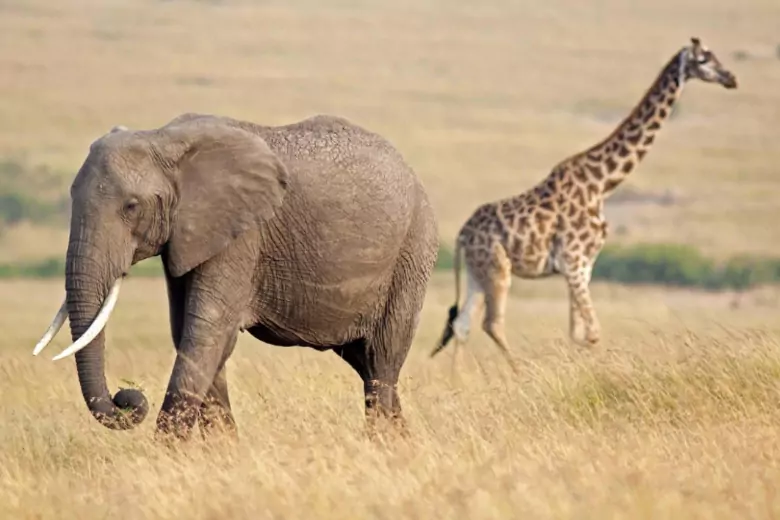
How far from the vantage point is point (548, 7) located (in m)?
97.1

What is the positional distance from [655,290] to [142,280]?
8.93 metres

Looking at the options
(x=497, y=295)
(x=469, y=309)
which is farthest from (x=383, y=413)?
(x=469, y=309)

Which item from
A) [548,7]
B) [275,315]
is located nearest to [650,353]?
[275,315]

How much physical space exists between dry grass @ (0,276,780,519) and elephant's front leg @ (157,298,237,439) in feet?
0.65

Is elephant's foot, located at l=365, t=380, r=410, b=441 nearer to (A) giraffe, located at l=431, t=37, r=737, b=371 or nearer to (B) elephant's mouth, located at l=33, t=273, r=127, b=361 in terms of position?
(B) elephant's mouth, located at l=33, t=273, r=127, b=361

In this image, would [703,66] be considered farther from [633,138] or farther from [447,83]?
[447,83]

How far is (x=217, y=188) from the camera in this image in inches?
383

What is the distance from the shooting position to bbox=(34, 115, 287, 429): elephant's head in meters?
9.13

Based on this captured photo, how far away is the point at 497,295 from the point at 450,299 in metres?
15.9

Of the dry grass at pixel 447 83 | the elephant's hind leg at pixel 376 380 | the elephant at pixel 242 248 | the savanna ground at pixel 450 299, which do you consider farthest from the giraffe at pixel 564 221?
the dry grass at pixel 447 83

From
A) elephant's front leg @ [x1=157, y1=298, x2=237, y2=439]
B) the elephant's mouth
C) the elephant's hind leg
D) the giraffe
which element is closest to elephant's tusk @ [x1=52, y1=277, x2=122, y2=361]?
the elephant's mouth

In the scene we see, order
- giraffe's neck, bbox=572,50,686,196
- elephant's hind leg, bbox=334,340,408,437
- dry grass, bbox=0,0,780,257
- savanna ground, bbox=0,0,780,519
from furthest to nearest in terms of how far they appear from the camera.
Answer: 1. dry grass, bbox=0,0,780,257
2. giraffe's neck, bbox=572,50,686,196
3. elephant's hind leg, bbox=334,340,408,437
4. savanna ground, bbox=0,0,780,519

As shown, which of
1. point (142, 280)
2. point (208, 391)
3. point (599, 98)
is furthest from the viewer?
point (599, 98)

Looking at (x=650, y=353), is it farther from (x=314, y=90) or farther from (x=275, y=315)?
(x=314, y=90)
